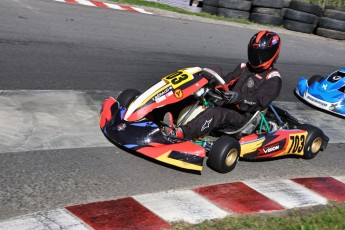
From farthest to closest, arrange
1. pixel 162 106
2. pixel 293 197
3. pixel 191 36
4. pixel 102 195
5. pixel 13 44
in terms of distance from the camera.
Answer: pixel 191 36
pixel 13 44
pixel 162 106
pixel 293 197
pixel 102 195

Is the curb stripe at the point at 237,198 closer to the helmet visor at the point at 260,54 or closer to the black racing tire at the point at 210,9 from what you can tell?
the helmet visor at the point at 260,54

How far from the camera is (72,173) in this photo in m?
4.26

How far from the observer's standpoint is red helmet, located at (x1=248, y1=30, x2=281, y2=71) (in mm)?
5348

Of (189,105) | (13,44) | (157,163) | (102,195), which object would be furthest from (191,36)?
(102,195)

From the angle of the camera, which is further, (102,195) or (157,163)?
(157,163)

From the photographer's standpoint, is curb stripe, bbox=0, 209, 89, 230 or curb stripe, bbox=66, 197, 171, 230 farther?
curb stripe, bbox=66, 197, 171, 230

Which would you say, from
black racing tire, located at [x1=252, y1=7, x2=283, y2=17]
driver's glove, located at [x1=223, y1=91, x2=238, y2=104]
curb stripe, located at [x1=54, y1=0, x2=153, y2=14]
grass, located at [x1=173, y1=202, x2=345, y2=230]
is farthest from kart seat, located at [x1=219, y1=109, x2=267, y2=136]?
black racing tire, located at [x1=252, y1=7, x2=283, y2=17]

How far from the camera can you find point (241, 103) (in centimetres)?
530

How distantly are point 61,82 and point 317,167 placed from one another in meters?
3.04

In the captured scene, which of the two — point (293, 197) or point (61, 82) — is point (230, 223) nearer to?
point (293, 197)

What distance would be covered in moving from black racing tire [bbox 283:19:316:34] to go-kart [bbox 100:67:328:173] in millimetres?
7913

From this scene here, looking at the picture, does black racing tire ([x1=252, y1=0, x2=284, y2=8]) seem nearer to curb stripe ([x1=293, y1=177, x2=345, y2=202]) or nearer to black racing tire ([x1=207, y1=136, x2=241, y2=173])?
curb stripe ([x1=293, y1=177, x2=345, y2=202])

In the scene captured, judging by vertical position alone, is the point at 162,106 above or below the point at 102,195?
above

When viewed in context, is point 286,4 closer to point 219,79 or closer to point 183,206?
point 219,79
